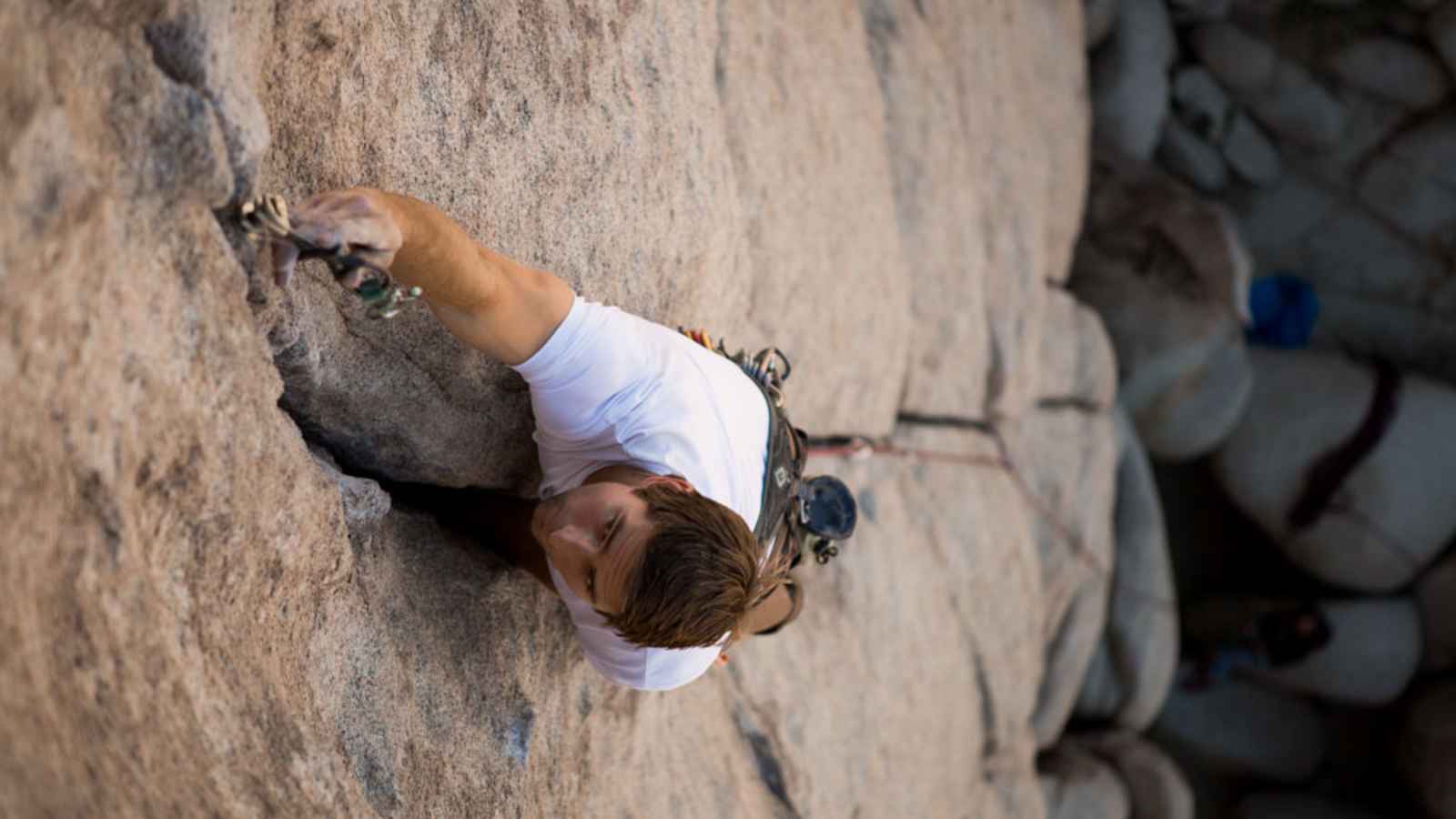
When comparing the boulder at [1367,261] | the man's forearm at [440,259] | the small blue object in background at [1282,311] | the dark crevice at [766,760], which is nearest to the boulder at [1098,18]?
the small blue object in background at [1282,311]

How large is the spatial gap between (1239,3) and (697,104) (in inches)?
215

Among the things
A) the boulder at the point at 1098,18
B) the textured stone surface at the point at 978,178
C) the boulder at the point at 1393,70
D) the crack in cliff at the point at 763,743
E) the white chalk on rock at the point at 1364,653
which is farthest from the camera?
the boulder at the point at 1393,70

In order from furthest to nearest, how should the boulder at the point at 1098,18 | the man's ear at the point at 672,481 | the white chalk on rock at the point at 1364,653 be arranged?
1. the white chalk on rock at the point at 1364,653
2. the boulder at the point at 1098,18
3. the man's ear at the point at 672,481

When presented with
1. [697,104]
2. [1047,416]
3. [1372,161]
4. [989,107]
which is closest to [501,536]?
[697,104]

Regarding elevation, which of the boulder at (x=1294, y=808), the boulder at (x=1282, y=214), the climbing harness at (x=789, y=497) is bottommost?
the boulder at (x=1294, y=808)

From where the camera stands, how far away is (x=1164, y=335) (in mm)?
6012

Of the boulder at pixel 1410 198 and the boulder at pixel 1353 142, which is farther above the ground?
the boulder at pixel 1353 142

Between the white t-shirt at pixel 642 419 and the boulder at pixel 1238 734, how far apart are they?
5.59 m

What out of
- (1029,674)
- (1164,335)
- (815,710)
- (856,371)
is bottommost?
(1029,674)

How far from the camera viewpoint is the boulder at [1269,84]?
693 cm

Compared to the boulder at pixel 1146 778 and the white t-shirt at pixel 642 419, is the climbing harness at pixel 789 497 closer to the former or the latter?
the white t-shirt at pixel 642 419

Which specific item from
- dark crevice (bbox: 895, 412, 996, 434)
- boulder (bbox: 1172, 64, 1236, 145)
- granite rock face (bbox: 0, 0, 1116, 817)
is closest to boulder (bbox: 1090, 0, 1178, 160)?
boulder (bbox: 1172, 64, 1236, 145)

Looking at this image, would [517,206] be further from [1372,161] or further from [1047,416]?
[1372,161]

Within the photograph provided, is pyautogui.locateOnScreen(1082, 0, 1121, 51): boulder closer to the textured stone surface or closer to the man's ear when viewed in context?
the textured stone surface
